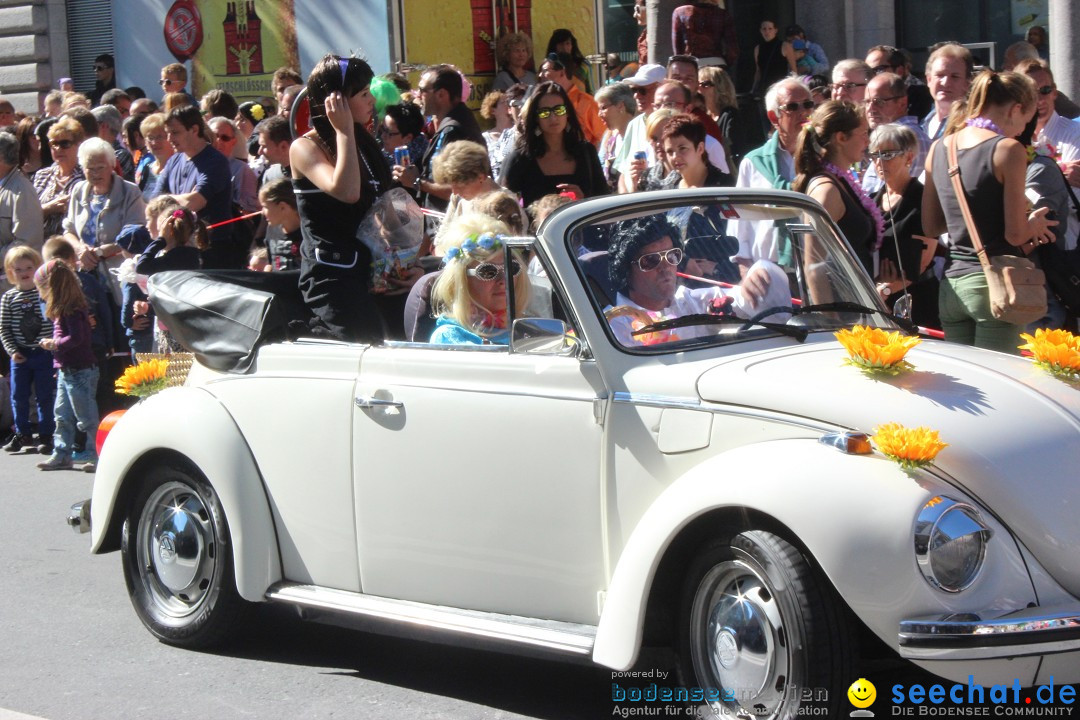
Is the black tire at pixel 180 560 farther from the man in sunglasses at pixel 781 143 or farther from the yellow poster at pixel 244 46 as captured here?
the yellow poster at pixel 244 46

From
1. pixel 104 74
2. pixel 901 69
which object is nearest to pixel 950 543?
pixel 901 69

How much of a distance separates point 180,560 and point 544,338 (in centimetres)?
208

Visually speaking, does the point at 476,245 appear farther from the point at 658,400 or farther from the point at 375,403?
the point at 658,400

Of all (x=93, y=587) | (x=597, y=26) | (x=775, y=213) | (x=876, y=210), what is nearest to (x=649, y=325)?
(x=775, y=213)

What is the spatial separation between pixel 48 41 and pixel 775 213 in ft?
62.9

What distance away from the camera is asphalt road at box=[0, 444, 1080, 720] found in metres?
4.96

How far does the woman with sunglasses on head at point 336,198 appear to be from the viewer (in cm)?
590

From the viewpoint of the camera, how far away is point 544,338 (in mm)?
4664

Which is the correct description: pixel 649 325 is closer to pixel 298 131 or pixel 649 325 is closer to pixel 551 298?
pixel 551 298

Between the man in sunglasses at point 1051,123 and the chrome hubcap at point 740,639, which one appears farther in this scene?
the man in sunglasses at point 1051,123

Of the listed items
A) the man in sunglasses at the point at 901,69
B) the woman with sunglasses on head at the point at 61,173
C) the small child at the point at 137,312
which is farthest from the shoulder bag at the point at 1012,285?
the woman with sunglasses on head at the point at 61,173

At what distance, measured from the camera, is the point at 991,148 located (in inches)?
→ 253

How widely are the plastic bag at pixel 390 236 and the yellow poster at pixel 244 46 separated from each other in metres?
10.9

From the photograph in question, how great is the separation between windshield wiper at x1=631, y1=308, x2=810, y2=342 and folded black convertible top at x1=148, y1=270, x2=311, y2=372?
177 cm
